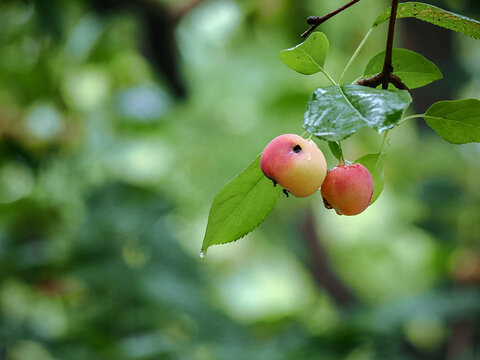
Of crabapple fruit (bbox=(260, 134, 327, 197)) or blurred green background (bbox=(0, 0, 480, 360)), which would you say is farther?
blurred green background (bbox=(0, 0, 480, 360))

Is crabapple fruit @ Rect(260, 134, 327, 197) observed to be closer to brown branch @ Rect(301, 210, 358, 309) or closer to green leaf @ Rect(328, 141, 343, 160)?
green leaf @ Rect(328, 141, 343, 160)

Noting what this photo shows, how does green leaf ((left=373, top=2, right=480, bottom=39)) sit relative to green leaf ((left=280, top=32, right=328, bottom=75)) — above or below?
below

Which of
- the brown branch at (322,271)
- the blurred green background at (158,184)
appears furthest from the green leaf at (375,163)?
the brown branch at (322,271)

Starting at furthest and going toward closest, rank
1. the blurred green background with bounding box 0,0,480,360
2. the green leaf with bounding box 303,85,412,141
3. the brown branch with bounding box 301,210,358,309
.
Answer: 1. the brown branch with bounding box 301,210,358,309
2. the blurred green background with bounding box 0,0,480,360
3. the green leaf with bounding box 303,85,412,141

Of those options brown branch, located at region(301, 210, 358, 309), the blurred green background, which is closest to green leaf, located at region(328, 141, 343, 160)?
the blurred green background

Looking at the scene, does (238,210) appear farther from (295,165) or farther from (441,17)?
(441,17)

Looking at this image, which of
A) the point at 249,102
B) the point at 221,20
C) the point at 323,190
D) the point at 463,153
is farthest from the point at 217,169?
the point at 323,190

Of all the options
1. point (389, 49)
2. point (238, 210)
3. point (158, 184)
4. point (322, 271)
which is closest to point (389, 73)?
point (389, 49)
